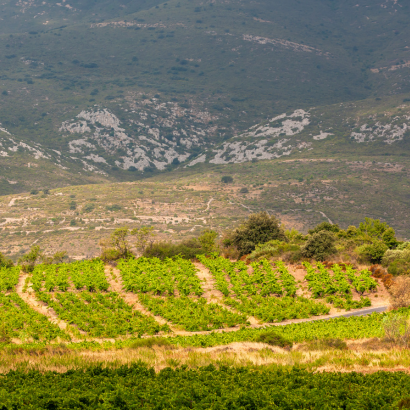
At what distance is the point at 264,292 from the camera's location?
29.3 metres

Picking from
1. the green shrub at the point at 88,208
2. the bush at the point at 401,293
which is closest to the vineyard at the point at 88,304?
the bush at the point at 401,293

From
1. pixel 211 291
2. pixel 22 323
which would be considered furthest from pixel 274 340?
pixel 22 323

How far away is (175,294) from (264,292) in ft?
22.0

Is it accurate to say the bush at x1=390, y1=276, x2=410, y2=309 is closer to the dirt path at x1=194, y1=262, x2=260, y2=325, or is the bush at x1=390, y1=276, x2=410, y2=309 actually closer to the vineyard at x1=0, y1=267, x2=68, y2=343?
the dirt path at x1=194, y1=262, x2=260, y2=325

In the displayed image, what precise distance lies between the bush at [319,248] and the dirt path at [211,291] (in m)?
10.3

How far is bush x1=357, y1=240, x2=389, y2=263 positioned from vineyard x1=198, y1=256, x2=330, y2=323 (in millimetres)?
8795

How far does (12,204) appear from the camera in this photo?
4360 inches

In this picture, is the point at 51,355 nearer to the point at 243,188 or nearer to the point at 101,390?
the point at 101,390


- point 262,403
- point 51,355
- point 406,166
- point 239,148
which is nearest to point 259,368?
point 262,403

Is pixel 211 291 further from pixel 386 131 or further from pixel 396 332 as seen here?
pixel 386 131

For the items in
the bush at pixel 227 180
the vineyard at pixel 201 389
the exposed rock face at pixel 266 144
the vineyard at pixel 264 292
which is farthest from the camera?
the exposed rock face at pixel 266 144

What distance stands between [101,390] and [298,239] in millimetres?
45547

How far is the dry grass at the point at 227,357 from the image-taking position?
45.5 feet

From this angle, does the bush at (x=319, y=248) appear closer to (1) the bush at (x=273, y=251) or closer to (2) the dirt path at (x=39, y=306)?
(1) the bush at (x=273, y=251)
